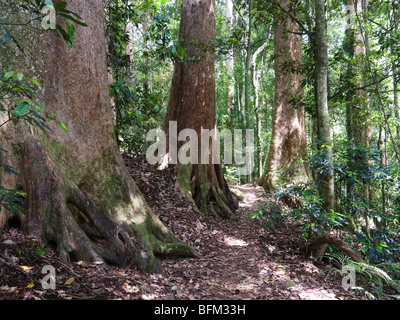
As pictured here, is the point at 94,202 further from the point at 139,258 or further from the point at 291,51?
the point at 291,51

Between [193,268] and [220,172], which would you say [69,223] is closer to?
[193,268]

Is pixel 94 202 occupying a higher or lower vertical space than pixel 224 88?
lower

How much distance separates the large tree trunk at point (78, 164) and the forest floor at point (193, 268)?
25cm

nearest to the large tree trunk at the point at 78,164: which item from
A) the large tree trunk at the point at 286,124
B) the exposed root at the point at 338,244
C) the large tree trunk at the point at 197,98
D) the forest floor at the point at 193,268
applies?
the forest floor at the point at 193,268

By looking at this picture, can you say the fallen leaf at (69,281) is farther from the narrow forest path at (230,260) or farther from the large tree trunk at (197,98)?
the large tree trunk at (197,98)

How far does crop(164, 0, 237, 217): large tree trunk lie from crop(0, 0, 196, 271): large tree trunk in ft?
8.76

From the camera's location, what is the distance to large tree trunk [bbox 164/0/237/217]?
7.35 metres

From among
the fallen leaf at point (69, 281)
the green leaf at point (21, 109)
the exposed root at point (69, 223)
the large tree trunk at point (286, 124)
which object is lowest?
the fallen leaf at point (69, 281)

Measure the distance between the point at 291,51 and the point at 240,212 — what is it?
6.25m

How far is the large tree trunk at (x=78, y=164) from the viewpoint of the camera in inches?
126

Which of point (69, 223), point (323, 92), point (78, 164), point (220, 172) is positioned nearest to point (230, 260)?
point (69, 223)

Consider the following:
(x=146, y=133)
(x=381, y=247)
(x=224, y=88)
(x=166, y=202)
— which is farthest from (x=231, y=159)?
(x=381, y=247)

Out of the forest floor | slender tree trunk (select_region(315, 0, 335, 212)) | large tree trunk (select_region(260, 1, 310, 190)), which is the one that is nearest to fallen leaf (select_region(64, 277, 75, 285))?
the forest floor

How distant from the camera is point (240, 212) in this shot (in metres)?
8.27
